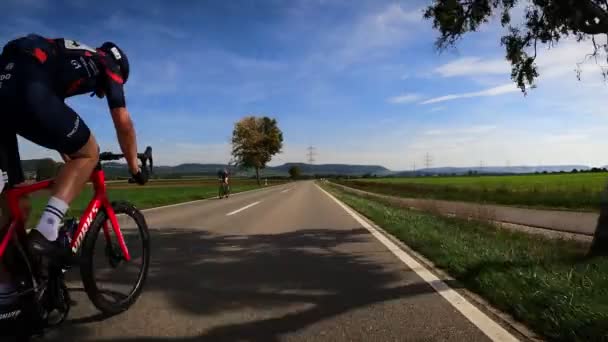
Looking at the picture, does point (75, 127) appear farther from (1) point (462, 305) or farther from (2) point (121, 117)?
(1) point (462, 305)

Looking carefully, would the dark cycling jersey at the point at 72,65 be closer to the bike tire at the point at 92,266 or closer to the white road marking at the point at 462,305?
the bike tire at the point at 92,266

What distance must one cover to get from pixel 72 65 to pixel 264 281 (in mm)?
3042

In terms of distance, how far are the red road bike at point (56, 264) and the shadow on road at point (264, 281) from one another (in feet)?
1.49

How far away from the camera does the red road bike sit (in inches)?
94.1

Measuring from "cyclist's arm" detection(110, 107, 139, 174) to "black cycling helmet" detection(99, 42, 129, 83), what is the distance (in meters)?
0.26

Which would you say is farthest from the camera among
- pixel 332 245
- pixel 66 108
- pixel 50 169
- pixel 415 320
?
pixel 332 245

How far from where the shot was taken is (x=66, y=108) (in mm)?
2551

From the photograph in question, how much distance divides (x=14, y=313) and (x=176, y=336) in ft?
3.51

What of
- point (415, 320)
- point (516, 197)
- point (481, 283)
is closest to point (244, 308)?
point (415, 320)

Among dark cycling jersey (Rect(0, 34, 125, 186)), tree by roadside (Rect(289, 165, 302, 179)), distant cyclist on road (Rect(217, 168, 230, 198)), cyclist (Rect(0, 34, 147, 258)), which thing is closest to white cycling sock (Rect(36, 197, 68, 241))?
cyclist (Rect(0, 34, 147, 258))

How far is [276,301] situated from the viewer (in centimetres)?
399

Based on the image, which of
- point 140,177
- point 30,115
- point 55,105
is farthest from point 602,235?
point 30,115

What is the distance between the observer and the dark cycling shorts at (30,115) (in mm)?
2379

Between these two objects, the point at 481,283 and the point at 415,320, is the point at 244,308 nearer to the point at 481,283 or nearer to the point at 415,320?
the point at 415,320
